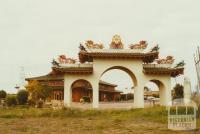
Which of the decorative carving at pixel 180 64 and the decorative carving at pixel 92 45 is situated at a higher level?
the decorative carving at pixel 92 45


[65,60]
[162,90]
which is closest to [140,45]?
[162,90]

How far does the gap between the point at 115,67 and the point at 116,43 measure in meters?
2.00

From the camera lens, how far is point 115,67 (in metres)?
31.1

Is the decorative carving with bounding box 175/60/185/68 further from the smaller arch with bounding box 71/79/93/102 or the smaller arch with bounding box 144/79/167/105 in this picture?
the smaller arch with bounding box 71/79/93/102

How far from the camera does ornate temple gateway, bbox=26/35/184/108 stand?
30.1 m

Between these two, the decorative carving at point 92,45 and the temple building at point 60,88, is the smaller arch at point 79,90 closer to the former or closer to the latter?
the temple building at point 60,88

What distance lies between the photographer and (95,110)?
2800 cm

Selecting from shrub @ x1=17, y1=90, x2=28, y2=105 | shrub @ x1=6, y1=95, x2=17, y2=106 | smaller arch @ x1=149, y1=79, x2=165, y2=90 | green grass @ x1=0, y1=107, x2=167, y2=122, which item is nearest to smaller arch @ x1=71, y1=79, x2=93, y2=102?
shrub @ x1=17, y1=90, x2=28, y2=105

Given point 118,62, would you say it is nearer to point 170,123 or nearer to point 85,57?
point 85,57

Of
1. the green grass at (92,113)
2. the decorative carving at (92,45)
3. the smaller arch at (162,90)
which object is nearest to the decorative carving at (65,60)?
the decorative carving at (92,45)

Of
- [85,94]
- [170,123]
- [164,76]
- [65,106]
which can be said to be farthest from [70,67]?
[85,94]

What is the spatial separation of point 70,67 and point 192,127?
15.8 meters

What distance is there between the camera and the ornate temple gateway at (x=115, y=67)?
30078mm

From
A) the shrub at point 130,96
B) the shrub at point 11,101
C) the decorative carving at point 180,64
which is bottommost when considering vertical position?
the shrub at point 11,101
